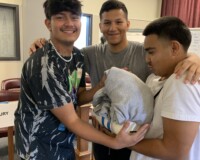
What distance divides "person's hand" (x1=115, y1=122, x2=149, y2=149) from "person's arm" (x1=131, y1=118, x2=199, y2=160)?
41 mm

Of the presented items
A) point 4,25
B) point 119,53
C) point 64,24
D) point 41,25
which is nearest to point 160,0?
point 41,25

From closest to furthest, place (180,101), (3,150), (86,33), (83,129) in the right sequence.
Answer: (180,101) < (83,129) < (3,150) < (86,33)

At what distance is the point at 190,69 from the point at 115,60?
686mm

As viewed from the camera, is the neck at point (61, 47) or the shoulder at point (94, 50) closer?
the neck at point (61, 47)

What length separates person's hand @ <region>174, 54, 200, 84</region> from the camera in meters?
0.81

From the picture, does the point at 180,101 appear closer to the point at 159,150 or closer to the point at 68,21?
the point at 159,150

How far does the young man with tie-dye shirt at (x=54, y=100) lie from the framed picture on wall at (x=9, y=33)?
3.35 m

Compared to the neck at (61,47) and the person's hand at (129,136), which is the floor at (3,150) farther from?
the person's hand at (129,136)

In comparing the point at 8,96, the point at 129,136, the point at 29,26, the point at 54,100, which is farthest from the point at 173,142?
the point at 29,26

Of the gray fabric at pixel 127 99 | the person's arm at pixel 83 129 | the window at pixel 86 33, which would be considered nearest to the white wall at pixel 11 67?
the window at pixel 86 33

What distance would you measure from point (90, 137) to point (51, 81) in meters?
0.32

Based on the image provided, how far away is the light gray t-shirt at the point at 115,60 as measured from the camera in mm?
1430

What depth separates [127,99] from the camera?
2.98ft

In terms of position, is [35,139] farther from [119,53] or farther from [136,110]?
[119,53]
